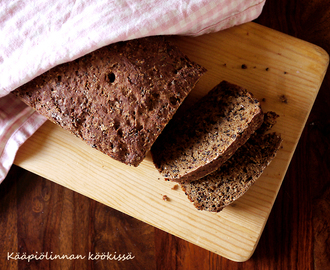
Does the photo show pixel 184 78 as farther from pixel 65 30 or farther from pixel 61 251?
pixel 61 251

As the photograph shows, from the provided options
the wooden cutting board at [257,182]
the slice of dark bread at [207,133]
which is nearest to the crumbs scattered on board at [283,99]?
the wooden cutting board at [257,182]

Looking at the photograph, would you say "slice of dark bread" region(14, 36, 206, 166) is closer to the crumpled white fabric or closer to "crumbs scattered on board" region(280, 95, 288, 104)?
the crumpled white fabric

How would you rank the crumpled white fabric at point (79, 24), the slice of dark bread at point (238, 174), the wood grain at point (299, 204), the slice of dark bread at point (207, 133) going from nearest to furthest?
the crumpled white fabric at point (79, 24) → the slice of dark bread at point (207, 133) → the slice of dark bread at point (238, 174) → the wood grain at point (299, 204)

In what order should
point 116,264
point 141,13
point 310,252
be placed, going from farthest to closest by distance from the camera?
point 116,264
point 310,252
point 141,13

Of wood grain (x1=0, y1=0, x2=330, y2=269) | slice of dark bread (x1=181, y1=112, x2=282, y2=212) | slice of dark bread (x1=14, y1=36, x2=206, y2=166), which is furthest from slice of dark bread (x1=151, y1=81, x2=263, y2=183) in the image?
wood grain (x1=0, y1=0, x2=330, y2=269)

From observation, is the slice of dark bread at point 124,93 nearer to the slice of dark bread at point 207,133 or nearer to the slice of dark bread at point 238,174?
the slice of dark bread at point 207,133

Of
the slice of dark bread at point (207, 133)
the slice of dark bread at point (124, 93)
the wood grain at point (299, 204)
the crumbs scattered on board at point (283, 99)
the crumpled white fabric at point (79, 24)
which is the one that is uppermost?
the crumpled white fabric at point (79, 24)

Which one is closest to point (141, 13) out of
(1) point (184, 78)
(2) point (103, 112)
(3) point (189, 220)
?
(1) point (184, 78)
